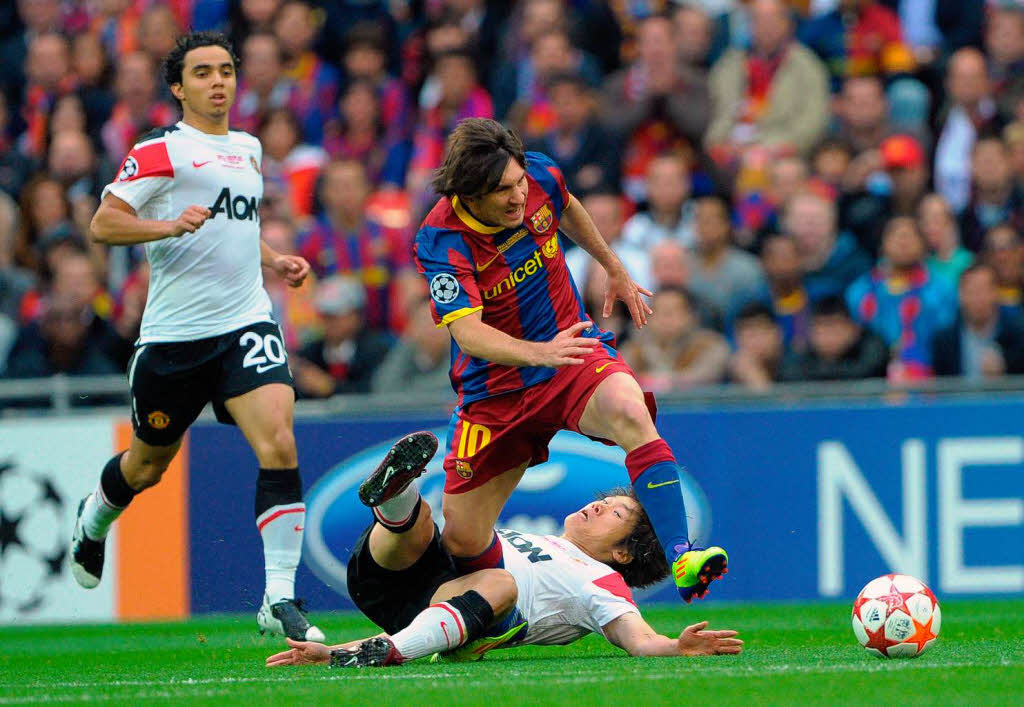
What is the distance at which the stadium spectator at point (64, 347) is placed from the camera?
42.2ft

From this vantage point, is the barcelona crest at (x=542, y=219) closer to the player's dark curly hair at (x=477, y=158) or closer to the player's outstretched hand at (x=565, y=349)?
the player's dark curly hair at (x=477, y=158)

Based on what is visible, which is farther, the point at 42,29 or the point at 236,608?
the point at 42,29

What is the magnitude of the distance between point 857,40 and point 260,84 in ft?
17.3

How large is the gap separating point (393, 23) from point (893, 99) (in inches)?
195

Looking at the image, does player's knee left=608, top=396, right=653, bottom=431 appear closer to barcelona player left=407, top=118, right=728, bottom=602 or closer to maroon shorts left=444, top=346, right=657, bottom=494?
barcelona player left=407, top=118, right=728, bottom=602

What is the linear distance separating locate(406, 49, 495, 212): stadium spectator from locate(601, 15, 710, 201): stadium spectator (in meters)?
1.27

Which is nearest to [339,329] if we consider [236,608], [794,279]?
[236,608]

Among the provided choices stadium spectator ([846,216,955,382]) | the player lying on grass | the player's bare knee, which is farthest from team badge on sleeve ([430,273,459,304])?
stadium spectator ([846,216,955,382])

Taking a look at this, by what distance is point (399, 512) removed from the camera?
285 inches

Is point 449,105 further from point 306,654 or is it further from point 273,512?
point 306,654

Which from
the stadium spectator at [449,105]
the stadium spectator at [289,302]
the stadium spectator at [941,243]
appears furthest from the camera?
the stadium spectator at [449,105]

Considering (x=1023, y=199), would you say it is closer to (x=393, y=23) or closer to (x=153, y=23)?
(x=393, y=23)

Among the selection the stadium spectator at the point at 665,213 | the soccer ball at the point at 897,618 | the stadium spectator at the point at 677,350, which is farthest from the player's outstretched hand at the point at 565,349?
the stadium spectator at the point at 665,213

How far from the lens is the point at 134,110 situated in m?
15.0
